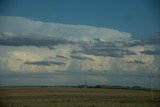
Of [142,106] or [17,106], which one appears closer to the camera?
[17,106]

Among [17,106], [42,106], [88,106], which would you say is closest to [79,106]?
[88,106]

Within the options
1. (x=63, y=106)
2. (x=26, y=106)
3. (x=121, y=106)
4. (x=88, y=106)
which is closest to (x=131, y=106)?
(x=121, y=106)

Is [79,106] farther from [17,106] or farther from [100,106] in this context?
[17,106]

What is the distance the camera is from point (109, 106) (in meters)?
31.0

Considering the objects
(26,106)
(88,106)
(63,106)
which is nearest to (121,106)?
(88,106)

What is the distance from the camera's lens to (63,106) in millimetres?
30625

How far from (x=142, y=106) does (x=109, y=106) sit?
287 centimetres

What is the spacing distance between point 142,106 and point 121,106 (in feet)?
5.97

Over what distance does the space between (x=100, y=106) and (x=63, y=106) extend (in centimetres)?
301

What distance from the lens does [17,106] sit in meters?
29.7

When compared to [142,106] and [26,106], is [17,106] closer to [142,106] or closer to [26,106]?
[26,106]

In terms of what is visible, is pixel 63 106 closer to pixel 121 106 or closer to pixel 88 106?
pixel 88 106

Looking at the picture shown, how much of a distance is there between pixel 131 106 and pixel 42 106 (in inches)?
290

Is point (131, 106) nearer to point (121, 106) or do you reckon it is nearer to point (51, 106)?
point (121, 106)
